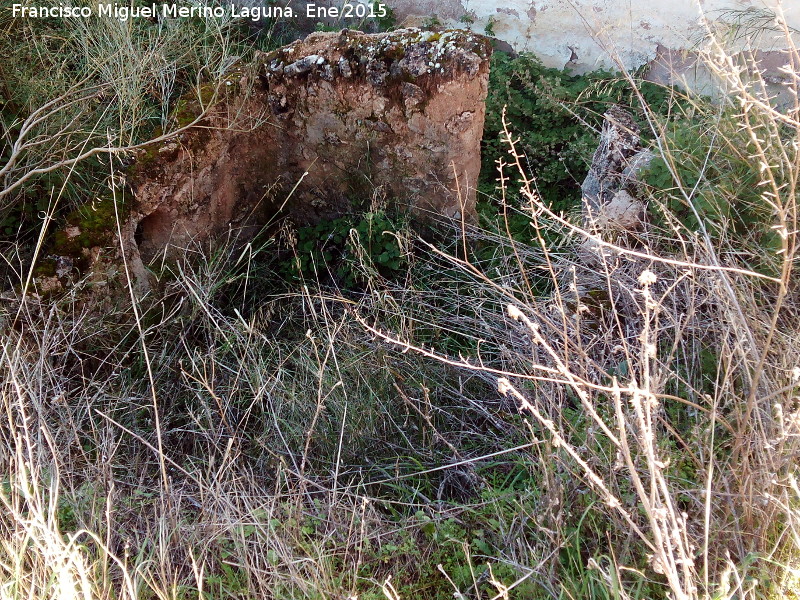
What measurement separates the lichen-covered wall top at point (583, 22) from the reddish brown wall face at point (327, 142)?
224cm

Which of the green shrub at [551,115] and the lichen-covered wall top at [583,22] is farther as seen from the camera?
the lichen-covered wall top at [583,22]

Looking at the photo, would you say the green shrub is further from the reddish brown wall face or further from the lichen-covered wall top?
the reddish brown wall face

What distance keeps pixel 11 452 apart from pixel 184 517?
0.65 metres

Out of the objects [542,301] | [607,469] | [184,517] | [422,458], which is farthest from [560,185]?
[184,517]

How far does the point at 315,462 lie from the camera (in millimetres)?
2912

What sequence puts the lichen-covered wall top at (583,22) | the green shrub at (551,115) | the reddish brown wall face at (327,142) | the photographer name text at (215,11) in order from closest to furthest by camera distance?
1. the reddish brown wall face at (327,142)
2. the photographer name text at (215,11)
3. the green shrub at (551,115)
4. the lichen-covered wall top at (583,22)

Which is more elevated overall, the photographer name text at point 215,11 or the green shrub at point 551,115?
the photographer name text at point 215,11

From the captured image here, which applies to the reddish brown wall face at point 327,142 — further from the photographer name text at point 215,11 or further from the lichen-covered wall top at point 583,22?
the lichen-covered wall top at point 583,22

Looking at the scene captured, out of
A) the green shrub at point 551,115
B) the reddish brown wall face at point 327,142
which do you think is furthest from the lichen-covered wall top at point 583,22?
the reddish brown wall face at point 327,142

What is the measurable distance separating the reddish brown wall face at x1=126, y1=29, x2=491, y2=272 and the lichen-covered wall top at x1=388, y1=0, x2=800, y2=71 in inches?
88.1

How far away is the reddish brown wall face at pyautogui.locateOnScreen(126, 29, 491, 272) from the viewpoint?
3947mm

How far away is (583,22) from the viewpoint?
5.75m

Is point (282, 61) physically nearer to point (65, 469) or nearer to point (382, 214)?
point (382, 214)

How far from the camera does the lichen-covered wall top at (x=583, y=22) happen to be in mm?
5699
